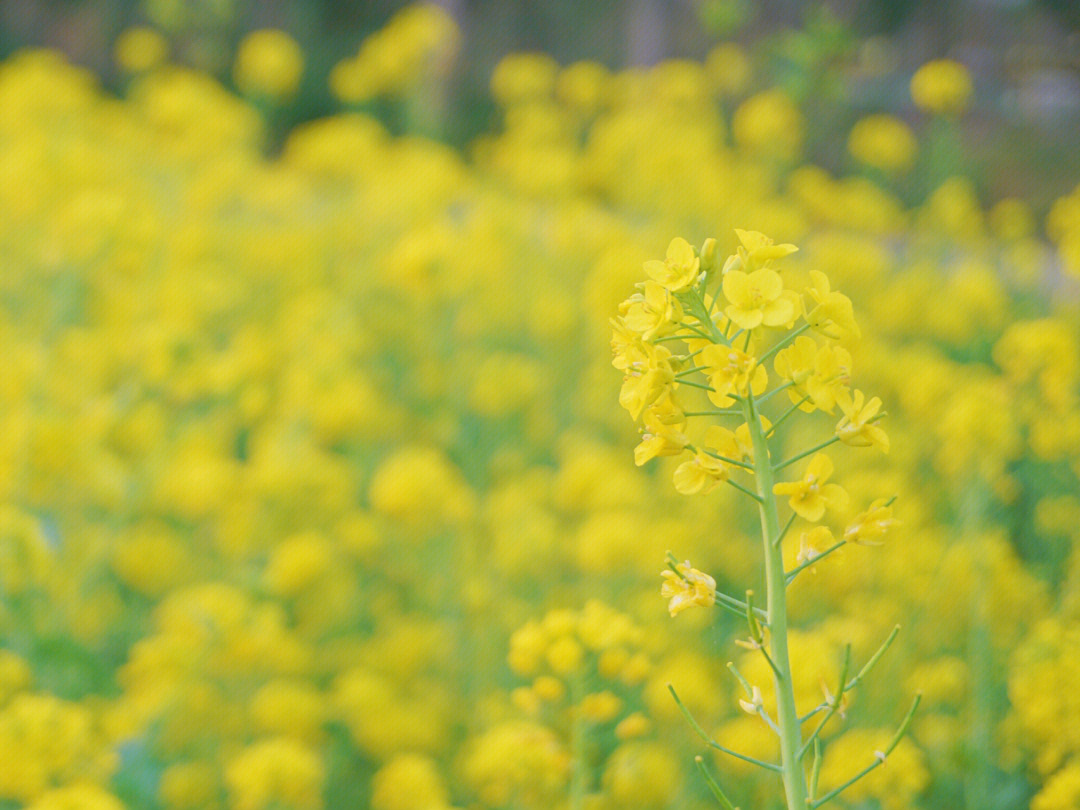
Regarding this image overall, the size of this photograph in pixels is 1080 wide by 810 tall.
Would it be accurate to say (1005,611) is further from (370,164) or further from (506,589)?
(370,164)

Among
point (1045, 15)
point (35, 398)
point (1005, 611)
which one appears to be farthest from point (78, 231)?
point (1045, 15)

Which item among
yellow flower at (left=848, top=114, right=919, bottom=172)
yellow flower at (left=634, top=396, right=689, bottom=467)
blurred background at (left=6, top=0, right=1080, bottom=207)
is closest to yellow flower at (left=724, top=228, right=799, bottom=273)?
yellow flower at (left=634, top=396, right=689, bottom=467)

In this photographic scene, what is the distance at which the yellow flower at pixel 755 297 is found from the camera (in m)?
0.68

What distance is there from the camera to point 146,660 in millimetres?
1682

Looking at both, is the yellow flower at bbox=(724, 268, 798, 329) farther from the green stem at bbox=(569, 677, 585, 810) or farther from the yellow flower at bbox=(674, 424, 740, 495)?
the green stem at bbox=(569, 677, 585, 810)

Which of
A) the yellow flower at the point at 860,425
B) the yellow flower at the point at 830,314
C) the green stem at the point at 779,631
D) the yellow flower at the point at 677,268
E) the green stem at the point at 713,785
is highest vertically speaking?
the yellow flower at the point at 677,268

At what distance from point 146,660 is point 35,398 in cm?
105

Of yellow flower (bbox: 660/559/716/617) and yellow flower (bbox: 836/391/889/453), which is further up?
yellow flower (bbox: 836/391/889/453)

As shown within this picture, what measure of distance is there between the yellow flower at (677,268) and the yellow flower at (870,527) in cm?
20

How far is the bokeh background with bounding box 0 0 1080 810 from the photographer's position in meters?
1.49

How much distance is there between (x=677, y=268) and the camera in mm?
718

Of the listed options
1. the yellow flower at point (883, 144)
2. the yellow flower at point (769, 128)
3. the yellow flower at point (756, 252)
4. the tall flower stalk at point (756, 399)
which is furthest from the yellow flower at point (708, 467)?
the yellow flower at point (883, 144)

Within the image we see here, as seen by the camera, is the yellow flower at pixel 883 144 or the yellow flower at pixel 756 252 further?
the yellow flower at pixel 883 144

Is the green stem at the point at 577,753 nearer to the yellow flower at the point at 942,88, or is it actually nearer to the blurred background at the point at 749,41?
the yellow flower at the point at 942,88
